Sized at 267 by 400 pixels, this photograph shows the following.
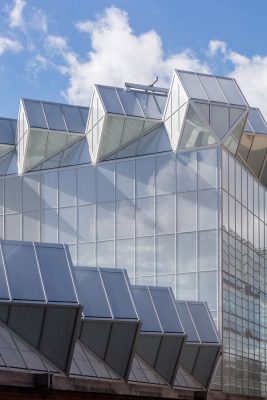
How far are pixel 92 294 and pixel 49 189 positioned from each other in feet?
70.6

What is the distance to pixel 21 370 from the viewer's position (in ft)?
94.1

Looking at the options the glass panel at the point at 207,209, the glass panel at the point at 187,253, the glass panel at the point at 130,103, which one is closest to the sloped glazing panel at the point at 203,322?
the glass panel at the point at 187,253

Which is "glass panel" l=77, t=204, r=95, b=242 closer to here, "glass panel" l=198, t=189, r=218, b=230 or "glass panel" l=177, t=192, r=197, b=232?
Answer: "glass panel" l=177, t=192, r=197, b=232

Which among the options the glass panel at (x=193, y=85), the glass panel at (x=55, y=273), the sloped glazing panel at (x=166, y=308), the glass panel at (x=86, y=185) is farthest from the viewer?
the glass panel at (x=86, y=185)

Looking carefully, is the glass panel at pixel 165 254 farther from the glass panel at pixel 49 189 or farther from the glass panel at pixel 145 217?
the glass panel at pixel 49 189

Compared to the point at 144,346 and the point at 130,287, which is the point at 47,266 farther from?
the point at 144,346

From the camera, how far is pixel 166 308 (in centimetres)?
3988

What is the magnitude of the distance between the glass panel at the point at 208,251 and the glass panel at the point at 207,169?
2.75 meters

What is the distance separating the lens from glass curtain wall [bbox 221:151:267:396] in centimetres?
4934

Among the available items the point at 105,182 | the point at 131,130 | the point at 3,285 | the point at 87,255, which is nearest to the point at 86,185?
the point at 105,182

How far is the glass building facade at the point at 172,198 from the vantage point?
163ft

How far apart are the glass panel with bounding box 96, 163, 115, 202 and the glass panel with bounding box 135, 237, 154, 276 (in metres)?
3.44

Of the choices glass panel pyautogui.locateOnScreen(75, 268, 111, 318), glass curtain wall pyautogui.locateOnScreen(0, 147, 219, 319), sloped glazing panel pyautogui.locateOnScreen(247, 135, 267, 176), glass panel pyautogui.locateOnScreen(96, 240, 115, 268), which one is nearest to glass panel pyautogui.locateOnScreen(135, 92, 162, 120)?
glass curtain wall pyautogui.locateOnScreen(0, 147, 219, 319)

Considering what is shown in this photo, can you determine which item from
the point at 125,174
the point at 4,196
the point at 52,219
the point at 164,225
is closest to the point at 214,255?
the point at 164,225
